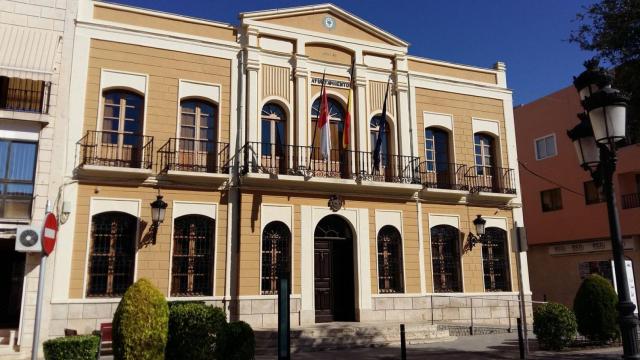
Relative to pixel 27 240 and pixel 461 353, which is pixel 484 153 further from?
pixel 27 240

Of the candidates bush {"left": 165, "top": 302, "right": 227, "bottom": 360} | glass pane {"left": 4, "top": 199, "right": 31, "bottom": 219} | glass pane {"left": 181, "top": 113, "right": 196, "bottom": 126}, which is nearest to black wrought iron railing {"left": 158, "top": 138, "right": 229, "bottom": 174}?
glass pane {"left": 181, "top": 113, "right": 196, "bottom": 126}

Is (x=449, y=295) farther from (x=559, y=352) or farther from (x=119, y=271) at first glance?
(x=119, y=271)

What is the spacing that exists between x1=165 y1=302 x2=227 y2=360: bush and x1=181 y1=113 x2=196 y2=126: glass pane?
783cm

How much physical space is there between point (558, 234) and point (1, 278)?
23460mm

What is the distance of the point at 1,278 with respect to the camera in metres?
14.9

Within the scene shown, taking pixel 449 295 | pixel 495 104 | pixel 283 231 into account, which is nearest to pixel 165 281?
pixel 283 231

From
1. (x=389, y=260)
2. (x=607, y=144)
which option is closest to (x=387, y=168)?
(x=389, y=260)

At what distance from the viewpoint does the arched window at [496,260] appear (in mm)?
18156

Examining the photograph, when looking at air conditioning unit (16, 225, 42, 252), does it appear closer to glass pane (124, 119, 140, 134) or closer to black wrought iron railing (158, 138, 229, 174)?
black wrought iron railing (158, 138, 229, 174)

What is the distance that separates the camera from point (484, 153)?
63.4ft

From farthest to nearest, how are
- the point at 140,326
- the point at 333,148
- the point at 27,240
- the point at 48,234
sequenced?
the point at 333,148 < the point at 27,240 < the point at 140,326 < the point at 48,234

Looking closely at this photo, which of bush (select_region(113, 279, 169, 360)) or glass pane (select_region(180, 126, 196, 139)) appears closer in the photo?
bush (select_region(113, 279, 169, 360))

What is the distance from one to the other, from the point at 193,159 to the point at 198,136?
0.77m

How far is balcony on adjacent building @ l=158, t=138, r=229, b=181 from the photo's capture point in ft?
47.8
